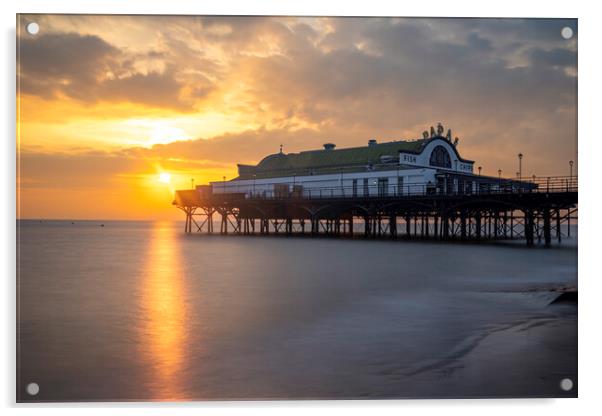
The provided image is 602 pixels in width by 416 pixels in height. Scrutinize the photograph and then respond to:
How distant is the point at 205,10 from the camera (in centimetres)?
1005

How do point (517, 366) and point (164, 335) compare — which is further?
point (164, 335)

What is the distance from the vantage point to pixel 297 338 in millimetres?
11555

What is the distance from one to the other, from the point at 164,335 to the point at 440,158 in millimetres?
34020

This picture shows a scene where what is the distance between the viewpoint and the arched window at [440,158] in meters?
42.6

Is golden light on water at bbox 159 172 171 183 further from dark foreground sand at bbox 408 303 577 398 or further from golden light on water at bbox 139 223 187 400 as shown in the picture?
dark foreground sand at bbox 408 303 577 398

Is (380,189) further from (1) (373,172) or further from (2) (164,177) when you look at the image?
(2) (164,177)

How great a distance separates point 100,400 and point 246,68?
6.58 meters

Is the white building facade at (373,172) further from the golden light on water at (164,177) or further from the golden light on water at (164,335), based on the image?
the golden light on water at (164,177)

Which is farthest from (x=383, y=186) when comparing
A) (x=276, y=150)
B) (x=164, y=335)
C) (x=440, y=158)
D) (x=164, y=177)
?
(x=164, y=335)

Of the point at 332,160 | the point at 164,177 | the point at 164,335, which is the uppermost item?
the point at 332,160

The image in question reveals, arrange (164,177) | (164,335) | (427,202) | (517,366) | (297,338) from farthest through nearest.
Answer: (427,202)
(164,177)
(164,335)
(297,338)
(517,366)

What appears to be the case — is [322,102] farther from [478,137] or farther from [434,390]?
[434,390]

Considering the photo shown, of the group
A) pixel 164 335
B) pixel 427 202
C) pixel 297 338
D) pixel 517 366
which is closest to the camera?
pixel 517 366

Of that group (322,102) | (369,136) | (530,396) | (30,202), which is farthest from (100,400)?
(369,136)
